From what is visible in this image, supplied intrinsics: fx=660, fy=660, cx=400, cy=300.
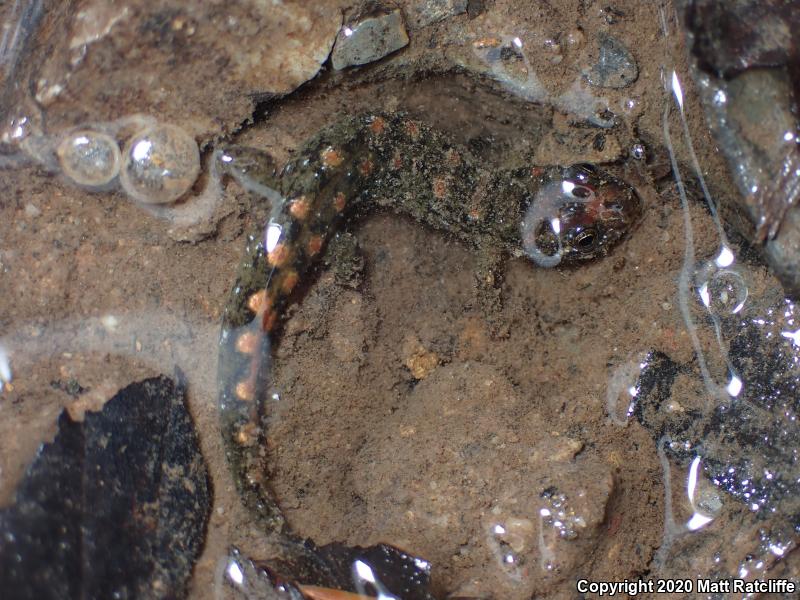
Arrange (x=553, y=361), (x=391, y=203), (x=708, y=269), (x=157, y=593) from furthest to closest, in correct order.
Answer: (x=391, y=203) < (x=553, y=361) < (x=708, y=269) < (x=157, y=593)

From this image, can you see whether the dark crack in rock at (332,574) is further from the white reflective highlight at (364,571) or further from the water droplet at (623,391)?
the water droplet at (623,391)

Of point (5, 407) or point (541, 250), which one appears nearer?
point (5, 407)

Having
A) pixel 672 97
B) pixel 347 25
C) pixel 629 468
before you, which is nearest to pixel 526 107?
pixel 672 97

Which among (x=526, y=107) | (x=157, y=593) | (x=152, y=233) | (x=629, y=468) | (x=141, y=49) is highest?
(x=141, y=49)

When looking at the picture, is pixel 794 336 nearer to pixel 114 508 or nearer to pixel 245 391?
pixel 245 391

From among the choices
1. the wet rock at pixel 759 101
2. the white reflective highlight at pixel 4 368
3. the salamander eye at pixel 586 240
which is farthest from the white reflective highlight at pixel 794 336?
the white reflective highlight at pixel 4 368

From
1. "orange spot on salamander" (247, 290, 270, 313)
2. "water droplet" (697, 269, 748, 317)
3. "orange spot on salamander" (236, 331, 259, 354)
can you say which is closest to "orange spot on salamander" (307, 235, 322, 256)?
"orange spot on salamander" (247, 290, 270, 313)

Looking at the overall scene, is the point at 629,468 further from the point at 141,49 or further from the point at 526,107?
the point at 141,49
